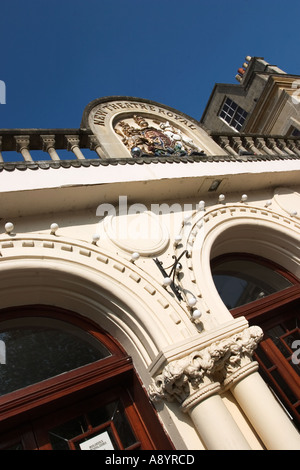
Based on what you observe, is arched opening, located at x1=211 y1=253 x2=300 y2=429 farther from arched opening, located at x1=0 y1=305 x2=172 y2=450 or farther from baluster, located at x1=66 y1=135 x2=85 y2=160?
baluster, located at x1=66 y1=135 x2=85 y2=160

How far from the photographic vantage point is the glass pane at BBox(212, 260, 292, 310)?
522 centimetres

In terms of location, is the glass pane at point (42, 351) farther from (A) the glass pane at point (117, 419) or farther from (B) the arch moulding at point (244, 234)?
(B) the arch moulding at point (244, 234)

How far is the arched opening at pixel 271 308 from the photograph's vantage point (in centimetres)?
421

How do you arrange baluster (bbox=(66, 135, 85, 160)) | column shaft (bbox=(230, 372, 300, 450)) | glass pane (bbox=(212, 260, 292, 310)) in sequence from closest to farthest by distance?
column shaft (bbox=(230, 372, 300, 450)), glass pane (bbox=(212, 260, 292, 310)), baluster (bbox=(66, 135, 85, 160))

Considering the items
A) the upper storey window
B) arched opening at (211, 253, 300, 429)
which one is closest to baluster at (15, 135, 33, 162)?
arched opening at (211, 253, 300, 429)

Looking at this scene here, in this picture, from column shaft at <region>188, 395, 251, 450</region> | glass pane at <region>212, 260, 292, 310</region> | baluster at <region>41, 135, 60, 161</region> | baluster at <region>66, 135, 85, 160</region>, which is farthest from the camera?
baluster at <region>66, 135, 85, 160</region>

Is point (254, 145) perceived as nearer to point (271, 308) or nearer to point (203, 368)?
point (271, 308)

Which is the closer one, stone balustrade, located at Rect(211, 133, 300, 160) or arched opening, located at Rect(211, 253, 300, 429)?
arched opening, located at Rect(211, 253, 300, 429)

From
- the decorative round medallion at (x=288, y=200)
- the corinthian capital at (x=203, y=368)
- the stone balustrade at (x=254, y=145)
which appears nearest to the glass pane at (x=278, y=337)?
the corinthian capital at (x=203, y=368)

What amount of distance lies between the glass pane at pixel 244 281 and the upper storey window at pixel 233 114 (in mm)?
14597

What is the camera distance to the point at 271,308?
4.86 metres

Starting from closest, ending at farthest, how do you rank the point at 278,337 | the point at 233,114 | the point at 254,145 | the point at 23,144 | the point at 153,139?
the point at 278,337 < the point at 23,144 < the point at 153,139 < the point at 254,145 < the point at 233,114

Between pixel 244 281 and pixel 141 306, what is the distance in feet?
9.01

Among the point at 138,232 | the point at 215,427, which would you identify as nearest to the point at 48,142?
the point at 138,232
